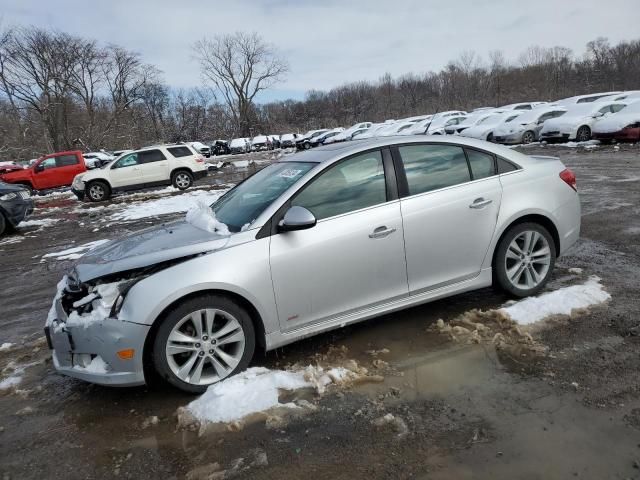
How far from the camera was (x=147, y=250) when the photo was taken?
353 cm

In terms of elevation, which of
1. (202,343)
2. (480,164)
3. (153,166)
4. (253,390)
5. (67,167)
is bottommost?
(253,390)

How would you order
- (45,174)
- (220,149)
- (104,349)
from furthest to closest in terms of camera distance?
1. (220,149)
2. (45,174)
3. (104,349)

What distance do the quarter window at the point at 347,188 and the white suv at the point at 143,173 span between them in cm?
1530

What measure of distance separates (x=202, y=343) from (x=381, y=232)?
157cm

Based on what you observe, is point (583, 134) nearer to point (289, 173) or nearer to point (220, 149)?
point (289, 173)

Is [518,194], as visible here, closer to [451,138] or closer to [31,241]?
[451,138]

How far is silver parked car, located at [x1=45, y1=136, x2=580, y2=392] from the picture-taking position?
10.6 feet

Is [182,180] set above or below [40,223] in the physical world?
above

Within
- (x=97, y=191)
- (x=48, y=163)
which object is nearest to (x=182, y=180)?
(x=97, y=191)

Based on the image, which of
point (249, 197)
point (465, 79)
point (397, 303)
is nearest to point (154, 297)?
point (249, 197)

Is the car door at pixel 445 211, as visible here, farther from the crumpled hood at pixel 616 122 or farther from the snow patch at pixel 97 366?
the crumpled hood at pixel 616 122

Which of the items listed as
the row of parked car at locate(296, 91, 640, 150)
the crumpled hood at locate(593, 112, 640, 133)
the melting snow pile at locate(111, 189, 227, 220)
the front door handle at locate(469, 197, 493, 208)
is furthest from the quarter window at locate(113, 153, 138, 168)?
the crumpled hood at locate(593, 112, 640, 133)

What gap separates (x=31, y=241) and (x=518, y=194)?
10477 millimetres

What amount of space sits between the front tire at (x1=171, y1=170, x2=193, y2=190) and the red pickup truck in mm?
6946
